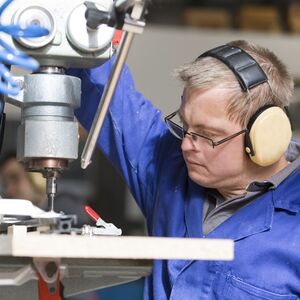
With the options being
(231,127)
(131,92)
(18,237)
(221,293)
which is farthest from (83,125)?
(18,237)

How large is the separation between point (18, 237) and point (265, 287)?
0.63m

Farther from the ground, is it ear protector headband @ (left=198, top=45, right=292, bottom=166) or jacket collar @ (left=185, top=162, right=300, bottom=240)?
ear protector headband @ (left=198, top=45, right=292, bottom=166)

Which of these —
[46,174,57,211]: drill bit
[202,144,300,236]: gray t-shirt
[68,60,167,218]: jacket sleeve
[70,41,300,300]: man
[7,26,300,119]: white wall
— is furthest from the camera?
[7,26,300,119]: white wall

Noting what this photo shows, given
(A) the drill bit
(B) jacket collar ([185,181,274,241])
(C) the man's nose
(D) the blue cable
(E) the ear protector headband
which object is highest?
(D) the blue cable

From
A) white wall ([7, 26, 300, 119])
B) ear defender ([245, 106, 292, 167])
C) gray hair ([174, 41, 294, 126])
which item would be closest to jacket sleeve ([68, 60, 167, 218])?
gray hair ([174, 41, 294, 126])

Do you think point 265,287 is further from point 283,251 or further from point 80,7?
point 80,7

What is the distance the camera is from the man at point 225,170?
163 cm

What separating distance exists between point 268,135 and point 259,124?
3cm

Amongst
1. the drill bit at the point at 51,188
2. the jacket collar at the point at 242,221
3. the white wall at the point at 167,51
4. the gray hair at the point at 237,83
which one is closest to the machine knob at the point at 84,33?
the drill bit at the point at 51,188

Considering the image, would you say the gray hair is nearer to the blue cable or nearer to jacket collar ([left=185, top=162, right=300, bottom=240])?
jacket collar ([left=185, top=162, right=300, bottom=240])

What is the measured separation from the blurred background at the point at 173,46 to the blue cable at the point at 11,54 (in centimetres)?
332

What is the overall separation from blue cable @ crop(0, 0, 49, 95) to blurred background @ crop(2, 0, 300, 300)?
3.32 meters

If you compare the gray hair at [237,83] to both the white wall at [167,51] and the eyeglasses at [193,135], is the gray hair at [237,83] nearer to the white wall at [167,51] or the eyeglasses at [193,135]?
the eyeglasses at [193,135]

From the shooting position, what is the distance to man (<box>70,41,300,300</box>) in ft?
5.35
